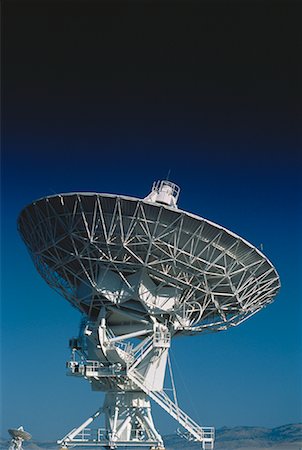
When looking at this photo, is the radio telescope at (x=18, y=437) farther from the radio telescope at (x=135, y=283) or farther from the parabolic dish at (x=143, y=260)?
the parabolic dish at (x=143, y=260)

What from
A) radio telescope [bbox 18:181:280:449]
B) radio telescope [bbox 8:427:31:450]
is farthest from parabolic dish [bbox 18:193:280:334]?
radio telescope [bbox 8:427:31:450]

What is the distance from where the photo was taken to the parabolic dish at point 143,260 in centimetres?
4109

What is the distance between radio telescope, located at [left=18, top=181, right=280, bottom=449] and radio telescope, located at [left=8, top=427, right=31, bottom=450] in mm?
2706

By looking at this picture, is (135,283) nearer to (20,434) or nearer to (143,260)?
(143,260)

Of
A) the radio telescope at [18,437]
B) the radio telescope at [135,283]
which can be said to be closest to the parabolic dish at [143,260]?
the radio telescope at [135,283]

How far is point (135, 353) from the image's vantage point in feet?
148

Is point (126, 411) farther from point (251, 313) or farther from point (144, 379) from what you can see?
point (251, 313)

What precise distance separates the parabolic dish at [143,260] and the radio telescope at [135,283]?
62 millimetres

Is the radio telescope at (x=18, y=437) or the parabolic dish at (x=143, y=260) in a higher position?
the parabolic dish at (x=143, y=260)

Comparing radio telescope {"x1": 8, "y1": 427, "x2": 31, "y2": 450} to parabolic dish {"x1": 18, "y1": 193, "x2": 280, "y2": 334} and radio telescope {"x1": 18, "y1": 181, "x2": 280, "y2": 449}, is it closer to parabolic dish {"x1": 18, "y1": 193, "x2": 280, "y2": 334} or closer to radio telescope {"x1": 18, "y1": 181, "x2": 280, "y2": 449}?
radio telescope {"x1": 18, "y1": 181, "x2": 280, "y2": 449}

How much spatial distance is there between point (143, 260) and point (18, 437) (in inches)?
556

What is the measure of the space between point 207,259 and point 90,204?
23.6ft

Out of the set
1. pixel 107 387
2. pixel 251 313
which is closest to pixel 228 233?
pixel 251 313

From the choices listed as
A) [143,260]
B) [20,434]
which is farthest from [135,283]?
[20,434]
